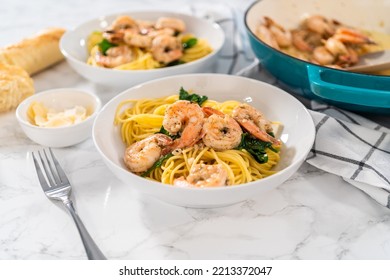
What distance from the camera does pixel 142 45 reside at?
271 centimetres

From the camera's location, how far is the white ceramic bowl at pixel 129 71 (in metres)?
2.48

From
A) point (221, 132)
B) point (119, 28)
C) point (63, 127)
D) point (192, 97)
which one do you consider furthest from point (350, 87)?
A: point (119, 28)

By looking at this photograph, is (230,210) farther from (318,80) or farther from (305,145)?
(318,80)

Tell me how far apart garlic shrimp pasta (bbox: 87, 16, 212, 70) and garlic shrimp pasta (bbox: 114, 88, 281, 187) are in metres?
0.76

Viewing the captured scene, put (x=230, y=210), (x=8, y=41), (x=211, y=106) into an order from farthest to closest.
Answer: (x=8, y=41), (x=211, y=106), (x=230, y=210)

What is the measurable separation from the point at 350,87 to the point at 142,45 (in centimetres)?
120

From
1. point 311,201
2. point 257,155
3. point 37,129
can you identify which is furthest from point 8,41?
point 311,201

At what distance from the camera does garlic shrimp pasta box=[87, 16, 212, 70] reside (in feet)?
8.74

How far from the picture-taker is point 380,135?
2100 mm

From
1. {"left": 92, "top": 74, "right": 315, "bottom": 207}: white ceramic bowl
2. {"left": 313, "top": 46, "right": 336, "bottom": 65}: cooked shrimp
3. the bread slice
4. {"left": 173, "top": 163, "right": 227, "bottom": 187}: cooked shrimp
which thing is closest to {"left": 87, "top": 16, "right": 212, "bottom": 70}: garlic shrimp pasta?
the bread slice

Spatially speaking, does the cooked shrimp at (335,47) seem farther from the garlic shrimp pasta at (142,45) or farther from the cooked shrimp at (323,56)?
the garlic shrimp pasta at (142,45)

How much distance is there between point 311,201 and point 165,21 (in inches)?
57.9

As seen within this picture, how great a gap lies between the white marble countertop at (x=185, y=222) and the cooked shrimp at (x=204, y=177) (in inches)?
6.8

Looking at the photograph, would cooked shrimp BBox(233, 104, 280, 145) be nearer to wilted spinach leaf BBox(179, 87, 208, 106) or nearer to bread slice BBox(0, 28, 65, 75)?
wilted spinach leaf BBox(179, 87, 208, 106)
